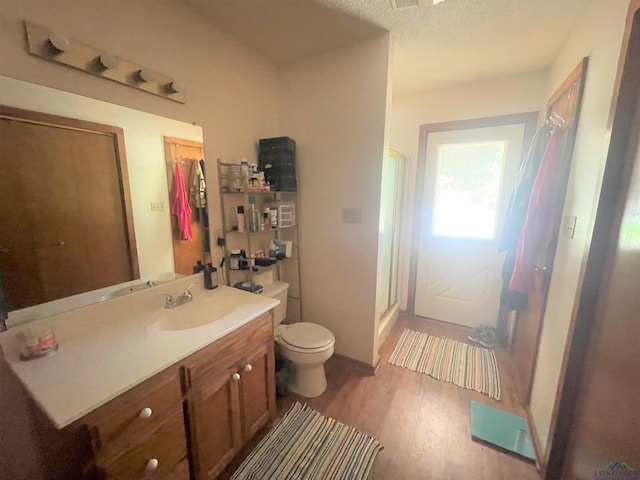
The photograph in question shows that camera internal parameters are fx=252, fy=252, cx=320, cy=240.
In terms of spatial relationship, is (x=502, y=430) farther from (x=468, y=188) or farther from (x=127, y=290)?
(x=127, y=290)

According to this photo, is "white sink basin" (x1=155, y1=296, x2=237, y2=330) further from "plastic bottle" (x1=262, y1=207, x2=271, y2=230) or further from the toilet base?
the toilet base

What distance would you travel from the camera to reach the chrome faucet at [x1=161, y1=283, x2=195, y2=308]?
4.53 feet

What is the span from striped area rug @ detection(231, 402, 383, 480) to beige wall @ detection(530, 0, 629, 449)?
3.20ft

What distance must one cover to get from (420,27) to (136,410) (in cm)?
239

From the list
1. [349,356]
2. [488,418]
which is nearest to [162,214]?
[349,356]

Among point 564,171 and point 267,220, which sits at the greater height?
point 564,171

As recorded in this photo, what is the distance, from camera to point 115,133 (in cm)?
120

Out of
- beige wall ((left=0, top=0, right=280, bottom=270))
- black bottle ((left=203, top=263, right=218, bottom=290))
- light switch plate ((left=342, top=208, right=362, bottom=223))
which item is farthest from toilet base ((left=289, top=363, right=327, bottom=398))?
beige wall ((left=0, top=0, right=280, bottom=270))

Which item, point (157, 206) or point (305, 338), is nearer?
point (157, 206)

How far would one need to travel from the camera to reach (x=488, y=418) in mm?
1623

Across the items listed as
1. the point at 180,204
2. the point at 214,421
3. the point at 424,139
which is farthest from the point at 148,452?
the point at 424,139

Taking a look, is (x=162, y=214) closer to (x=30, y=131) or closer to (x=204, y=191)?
(x=204, y=191)

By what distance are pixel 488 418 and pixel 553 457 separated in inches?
15.7

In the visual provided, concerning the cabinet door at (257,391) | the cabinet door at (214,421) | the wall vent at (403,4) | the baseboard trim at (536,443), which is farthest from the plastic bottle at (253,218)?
the baseboard trim at (536,443)
